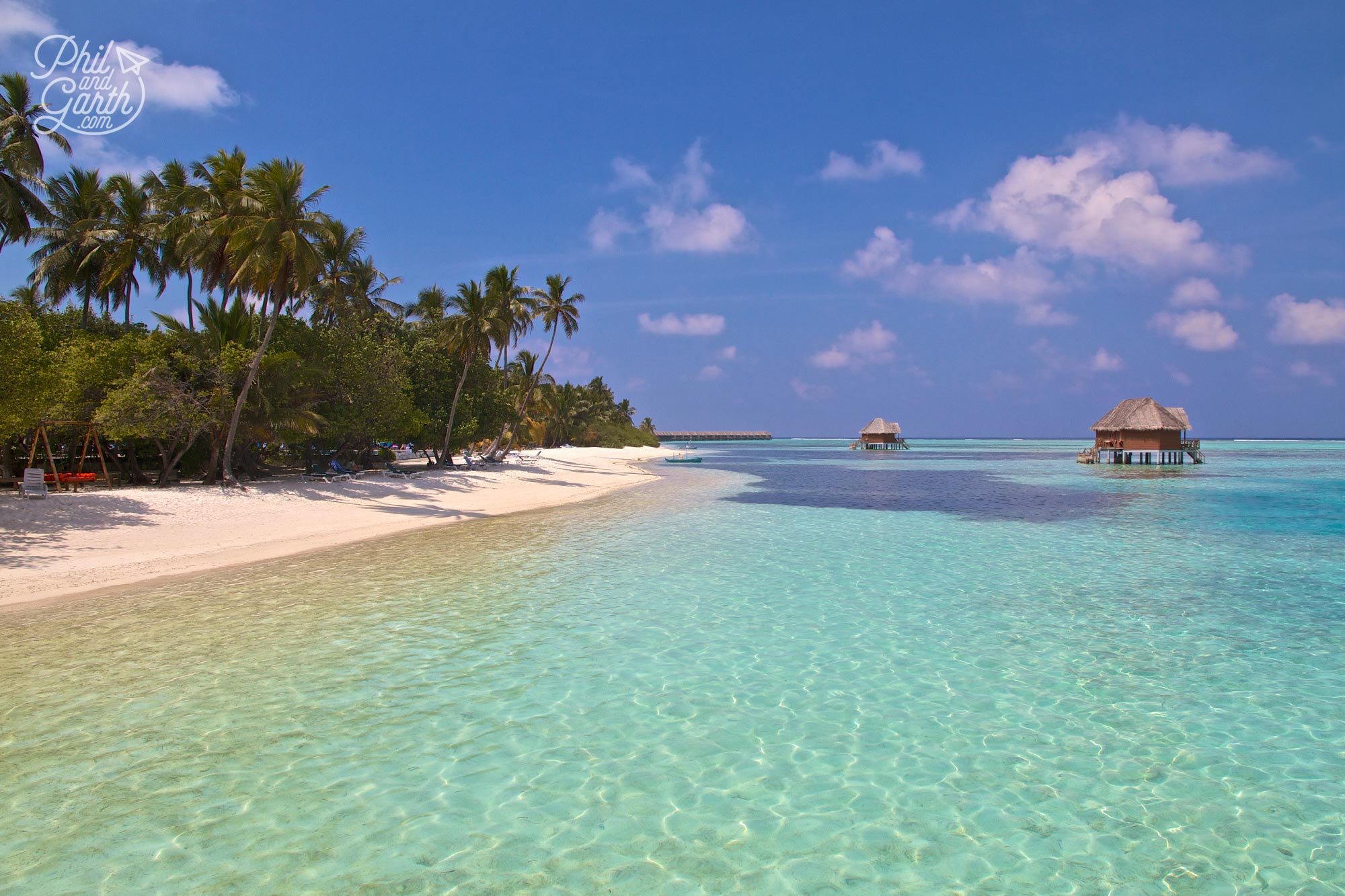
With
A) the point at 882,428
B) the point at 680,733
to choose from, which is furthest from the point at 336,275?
the point at 882,428

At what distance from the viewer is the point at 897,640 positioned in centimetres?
905

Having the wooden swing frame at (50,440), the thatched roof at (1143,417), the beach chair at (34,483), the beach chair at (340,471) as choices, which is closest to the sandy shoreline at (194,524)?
the beach chair at (34,483)

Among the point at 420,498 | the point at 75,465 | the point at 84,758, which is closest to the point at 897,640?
the point at 84,758

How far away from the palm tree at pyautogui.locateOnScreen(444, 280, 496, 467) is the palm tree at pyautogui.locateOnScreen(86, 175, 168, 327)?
1333 centimetres

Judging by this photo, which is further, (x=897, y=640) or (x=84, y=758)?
(x=897, y=640)

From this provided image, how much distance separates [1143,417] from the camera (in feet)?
180

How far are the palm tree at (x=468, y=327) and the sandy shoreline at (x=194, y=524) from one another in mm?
9605

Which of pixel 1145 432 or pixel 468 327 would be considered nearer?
pixel 468 327

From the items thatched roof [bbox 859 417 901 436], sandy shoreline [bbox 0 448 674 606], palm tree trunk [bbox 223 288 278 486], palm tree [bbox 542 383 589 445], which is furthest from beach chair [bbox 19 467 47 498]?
thatched roof [bbox 859 417 901 436]

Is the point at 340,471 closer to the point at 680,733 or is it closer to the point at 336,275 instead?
the point at 336,275

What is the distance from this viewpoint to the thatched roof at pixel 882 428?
98000 millimetres

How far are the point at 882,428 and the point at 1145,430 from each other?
44586mm

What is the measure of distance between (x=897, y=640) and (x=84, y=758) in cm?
837

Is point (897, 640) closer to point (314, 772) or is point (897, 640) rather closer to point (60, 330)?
point (314, 772)
